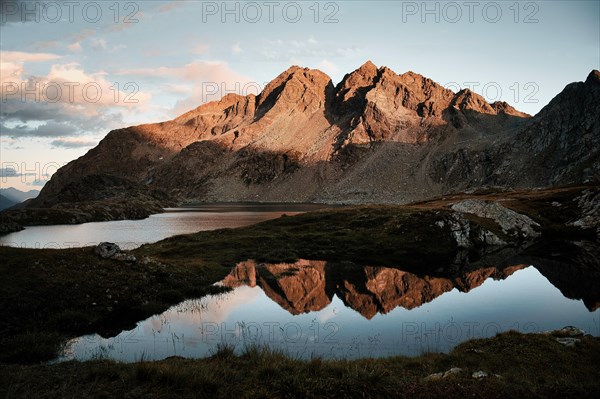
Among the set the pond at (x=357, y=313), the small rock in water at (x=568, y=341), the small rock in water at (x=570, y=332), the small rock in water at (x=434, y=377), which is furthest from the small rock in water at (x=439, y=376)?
the small rock in water at (x=570, y=332)

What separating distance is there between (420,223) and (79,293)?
4883cm

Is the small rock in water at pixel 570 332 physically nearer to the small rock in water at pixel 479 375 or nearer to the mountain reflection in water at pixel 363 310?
the mountain reflection in water at pixel 363 310

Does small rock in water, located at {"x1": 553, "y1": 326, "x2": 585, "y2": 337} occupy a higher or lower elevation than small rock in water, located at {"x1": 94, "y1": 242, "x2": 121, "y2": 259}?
lower

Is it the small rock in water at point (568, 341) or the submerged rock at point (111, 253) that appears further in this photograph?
the submerged rock at point (111, 253)

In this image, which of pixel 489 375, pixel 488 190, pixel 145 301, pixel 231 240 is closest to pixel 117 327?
pixel 145 301

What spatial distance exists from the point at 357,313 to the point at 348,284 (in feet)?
31.2

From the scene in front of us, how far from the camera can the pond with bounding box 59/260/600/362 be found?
22625 mm

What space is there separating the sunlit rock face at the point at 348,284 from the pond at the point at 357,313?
0.34 feet

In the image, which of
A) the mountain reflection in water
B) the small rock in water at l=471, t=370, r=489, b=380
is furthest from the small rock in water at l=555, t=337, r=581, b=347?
the small rock in water at l=471, t=370, r=489, b=380

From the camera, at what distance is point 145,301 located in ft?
98.6

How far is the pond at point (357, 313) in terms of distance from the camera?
2262cm

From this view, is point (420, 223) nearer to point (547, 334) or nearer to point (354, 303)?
point (354, 303)

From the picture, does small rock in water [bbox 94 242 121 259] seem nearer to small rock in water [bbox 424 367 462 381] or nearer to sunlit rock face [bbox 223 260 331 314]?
sunlit rock face [bbox 223 260 331 314]

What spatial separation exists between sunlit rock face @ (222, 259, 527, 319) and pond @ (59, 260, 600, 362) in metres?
0.10
